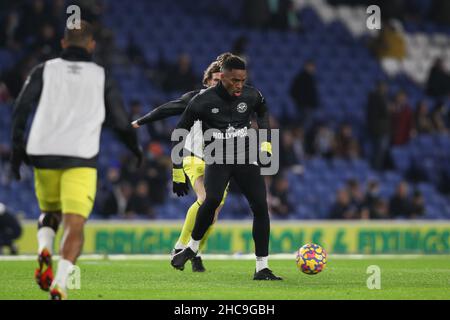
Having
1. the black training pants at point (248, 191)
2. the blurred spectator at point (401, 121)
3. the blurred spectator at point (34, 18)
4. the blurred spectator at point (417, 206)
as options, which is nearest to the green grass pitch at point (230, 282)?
the black training pants at point (248, 191)

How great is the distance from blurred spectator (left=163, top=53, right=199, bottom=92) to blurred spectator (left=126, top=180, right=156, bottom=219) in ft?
11.5

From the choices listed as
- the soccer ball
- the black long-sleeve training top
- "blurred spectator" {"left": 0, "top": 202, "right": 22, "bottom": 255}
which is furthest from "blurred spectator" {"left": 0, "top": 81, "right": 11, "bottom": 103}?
the soccer ball

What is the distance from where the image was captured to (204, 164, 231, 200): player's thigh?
36.0ft

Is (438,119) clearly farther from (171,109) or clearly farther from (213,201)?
(213,201)

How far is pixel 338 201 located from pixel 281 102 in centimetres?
417

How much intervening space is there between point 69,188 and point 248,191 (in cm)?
315

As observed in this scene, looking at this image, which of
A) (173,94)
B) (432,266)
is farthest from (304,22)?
(432,266)

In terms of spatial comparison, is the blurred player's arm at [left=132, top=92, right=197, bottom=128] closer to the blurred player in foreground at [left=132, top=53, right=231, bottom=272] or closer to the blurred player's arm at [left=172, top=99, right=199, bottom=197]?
the blurred player in foreground at [left=132, top=53, right=231, bottom=272]

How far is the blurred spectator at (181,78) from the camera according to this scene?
2250 cm

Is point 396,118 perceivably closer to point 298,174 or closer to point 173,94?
point 298,174

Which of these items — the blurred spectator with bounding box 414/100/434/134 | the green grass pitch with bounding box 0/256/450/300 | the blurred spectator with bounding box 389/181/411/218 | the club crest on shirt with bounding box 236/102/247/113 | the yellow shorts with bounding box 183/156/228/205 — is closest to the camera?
the green grass pitch with bounding box 0/256/450/300

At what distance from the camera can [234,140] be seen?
1106 cm

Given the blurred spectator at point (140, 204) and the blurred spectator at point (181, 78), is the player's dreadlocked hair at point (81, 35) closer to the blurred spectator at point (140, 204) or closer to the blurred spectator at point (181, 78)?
the blurred spectator at point (140, 204)

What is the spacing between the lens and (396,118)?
2452cm
